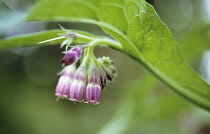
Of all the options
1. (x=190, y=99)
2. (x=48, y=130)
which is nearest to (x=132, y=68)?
(x=48, y=130)

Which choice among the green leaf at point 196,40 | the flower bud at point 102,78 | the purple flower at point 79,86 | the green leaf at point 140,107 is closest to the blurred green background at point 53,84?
the green leaf at point 140,107

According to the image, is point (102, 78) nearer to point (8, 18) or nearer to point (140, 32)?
point (140, 32)

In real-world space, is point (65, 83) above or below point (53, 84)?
below

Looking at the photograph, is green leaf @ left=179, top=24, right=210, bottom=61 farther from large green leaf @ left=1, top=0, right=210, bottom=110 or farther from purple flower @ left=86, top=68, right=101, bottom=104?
purple flower @ left=86, top=68, right=101, bottom=104

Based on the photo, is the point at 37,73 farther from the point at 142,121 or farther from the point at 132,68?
the point at 142,121

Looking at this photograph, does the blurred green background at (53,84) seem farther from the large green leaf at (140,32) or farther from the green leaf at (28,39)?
the green leaf at (28,39)

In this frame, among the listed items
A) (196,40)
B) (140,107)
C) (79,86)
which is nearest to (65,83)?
(79,86)
